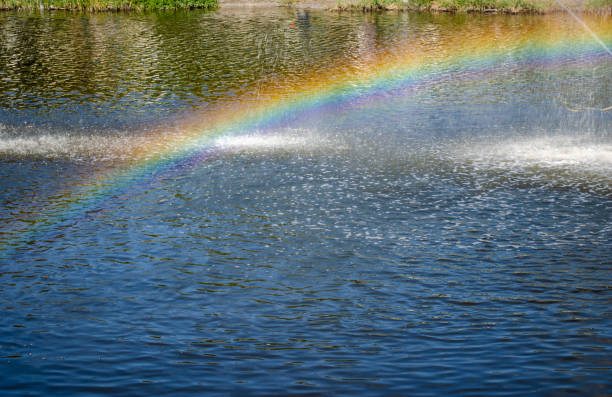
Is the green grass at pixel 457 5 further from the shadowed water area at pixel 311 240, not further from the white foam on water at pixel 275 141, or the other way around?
the white foam on water at pixel 275 141

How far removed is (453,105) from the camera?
88.2 ft

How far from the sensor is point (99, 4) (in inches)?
2360

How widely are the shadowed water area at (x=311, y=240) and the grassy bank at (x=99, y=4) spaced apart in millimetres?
30446

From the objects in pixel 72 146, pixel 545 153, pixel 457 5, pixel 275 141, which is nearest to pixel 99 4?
pixel 457 5

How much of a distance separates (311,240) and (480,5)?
47335mm

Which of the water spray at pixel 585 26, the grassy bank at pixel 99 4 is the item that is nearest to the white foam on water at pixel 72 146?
the water spray at pixel 585 26

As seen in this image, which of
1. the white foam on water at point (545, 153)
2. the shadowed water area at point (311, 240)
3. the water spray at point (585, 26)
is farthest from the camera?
the water spray at point (585, 26)

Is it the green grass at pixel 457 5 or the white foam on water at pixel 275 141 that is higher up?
the green grass at pixel 457 5

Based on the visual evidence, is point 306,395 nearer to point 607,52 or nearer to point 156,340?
point 156,340

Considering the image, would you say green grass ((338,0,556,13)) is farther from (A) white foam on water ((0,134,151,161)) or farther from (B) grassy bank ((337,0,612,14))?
(A) white foam on water ((0,134,151,161))

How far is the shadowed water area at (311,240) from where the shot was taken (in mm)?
9500

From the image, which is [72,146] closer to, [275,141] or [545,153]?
[275,141]

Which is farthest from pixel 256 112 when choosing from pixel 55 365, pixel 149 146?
pixel 55 365

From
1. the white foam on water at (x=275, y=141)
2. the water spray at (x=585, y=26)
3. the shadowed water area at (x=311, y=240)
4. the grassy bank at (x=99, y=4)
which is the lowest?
the shadowed water area at (x=311, y=240)
